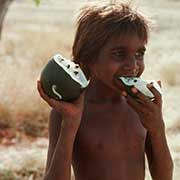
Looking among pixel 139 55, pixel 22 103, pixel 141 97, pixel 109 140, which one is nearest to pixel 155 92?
pixel 141 97

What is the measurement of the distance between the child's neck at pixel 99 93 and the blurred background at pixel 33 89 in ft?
0.81

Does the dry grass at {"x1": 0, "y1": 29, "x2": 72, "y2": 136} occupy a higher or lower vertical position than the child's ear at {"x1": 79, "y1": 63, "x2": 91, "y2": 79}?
lower

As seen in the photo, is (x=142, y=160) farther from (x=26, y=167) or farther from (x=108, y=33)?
(x=26, y=167)

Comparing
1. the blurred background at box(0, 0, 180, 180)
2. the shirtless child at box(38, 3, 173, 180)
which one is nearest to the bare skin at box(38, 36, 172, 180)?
the shirtless child at box(38, 3, 173, 180)

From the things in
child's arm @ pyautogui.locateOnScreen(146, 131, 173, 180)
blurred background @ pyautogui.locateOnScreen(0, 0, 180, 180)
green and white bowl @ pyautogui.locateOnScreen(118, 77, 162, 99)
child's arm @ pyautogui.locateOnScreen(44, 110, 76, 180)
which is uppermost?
green and white bowl @ pyautogui.locateOnScreen(118, 77, 162, 99)

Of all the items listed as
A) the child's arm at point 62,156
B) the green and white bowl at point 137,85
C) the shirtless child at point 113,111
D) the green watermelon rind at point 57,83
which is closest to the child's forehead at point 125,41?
the shirtless child at point 113,111

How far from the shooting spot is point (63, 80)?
229 centimetres

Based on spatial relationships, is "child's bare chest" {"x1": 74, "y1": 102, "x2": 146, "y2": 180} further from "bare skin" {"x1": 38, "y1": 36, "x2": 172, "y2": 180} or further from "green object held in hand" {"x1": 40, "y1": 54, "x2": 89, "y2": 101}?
"green object held in hand" {"x1": 40, "y1": 54, "x2": 89, "y2": 101}

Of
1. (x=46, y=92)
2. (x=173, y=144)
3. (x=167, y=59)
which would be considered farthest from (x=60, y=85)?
(x=167, y=59)

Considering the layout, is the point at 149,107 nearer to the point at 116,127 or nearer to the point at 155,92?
the point at 155,92

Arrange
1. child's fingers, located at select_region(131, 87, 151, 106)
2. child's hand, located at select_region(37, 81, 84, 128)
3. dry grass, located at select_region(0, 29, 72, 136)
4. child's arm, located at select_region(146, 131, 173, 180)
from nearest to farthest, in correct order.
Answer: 1. child's hand, located at select_region(37, 81, 84, 128)
2. child's fingers, located at select_region(131, 87, 151, 106)
3. child's arm, located at select_region(146, 131, 173, 180)
4. dry grass, located at select_region(0, 29, 72, 136)

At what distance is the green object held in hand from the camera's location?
225 centimetres

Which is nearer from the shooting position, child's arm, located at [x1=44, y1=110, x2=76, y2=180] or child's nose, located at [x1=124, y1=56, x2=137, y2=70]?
child's arm, located at [x1=44, y1=110, x2=76, y2=180]

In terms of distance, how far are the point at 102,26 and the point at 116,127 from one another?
37 cm
